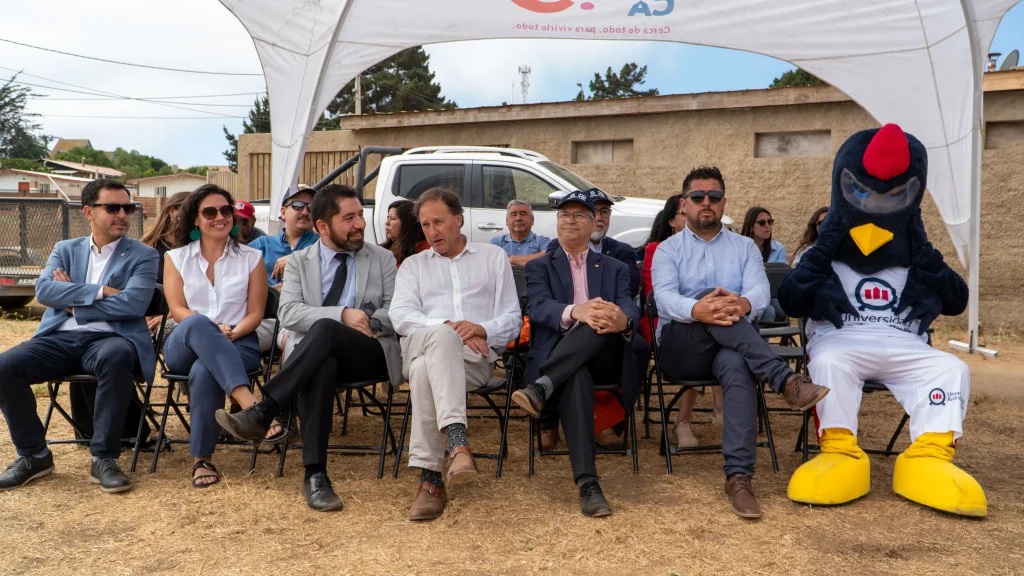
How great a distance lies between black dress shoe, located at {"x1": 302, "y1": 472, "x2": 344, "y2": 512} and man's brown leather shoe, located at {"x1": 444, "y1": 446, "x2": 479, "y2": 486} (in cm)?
58

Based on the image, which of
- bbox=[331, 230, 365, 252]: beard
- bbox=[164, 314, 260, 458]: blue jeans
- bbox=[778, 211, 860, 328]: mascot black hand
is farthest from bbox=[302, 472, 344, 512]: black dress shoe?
bbox=[778, 211, 860, 328]: mascot black hand

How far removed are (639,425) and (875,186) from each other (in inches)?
83.6

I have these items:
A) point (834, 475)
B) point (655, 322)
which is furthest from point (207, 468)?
point (834, 475)

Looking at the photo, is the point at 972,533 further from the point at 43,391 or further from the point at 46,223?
the point at 46,223

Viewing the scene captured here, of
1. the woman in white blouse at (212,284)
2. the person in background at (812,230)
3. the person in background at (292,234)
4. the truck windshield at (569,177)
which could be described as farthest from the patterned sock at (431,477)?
the truck windshield at (569,177)

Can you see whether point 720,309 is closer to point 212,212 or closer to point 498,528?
point 498,528

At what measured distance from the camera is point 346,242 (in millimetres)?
4312

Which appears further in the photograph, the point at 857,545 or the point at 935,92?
the point at 935,92

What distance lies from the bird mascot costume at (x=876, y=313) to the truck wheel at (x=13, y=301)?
1062cm

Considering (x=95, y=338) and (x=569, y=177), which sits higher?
(x=569, y=177)

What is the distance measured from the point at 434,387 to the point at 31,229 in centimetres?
875

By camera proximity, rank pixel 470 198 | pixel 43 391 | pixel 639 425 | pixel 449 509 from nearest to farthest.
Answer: pixel 449 509, pixel 639 425, pixel 43 391, pixel 470 198

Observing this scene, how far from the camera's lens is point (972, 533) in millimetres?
3264

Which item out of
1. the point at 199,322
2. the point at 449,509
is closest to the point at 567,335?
the point at 449,509
